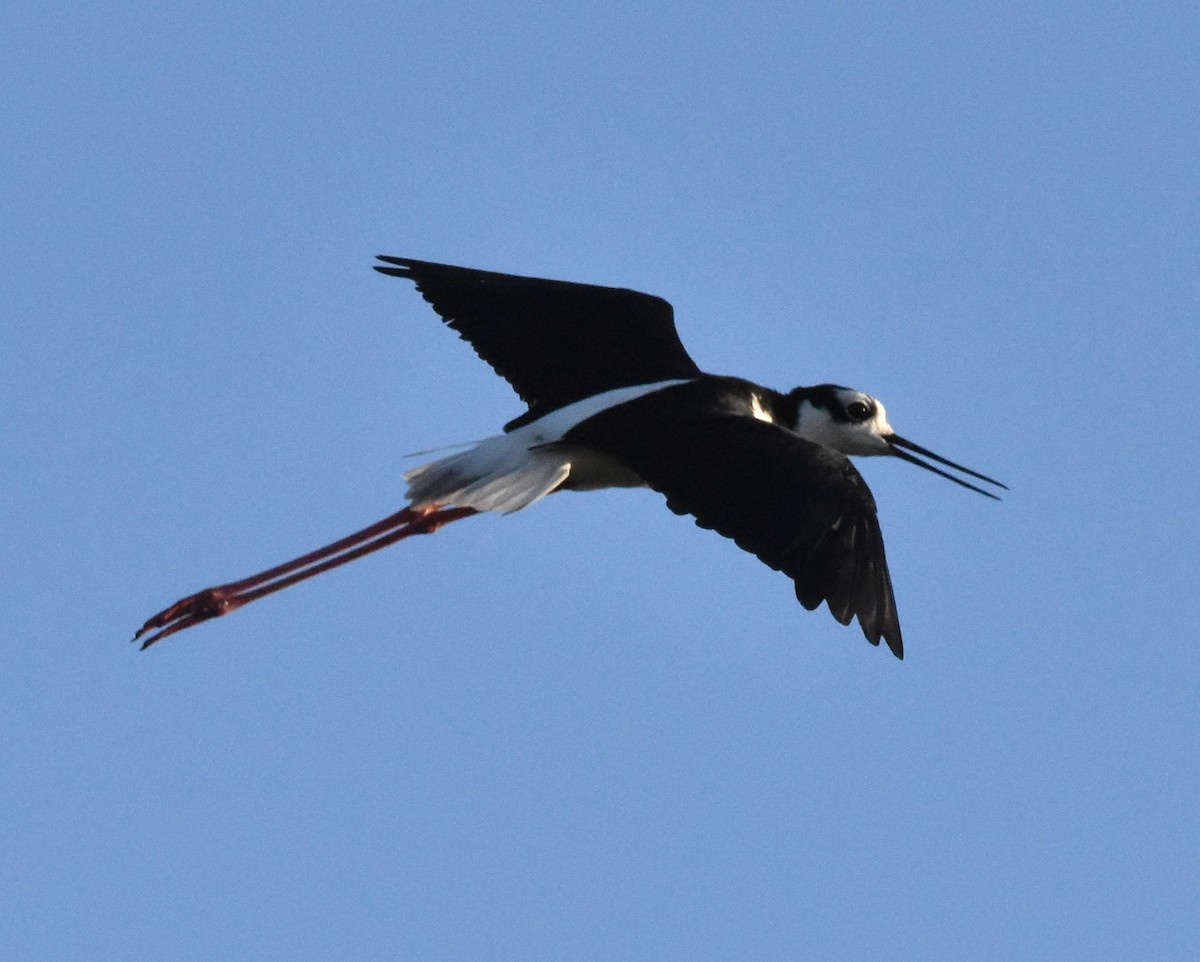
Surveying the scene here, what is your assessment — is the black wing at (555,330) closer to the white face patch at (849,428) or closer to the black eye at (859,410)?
the white face patch at (849,428)

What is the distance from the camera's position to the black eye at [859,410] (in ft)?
31.2

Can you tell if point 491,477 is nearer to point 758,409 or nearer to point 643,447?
point 643,447

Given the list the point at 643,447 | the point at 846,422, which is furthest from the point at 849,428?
the point at 643,447

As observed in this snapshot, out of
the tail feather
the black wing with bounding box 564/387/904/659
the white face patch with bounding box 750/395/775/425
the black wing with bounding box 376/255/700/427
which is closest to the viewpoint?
the black wing with bounding box 564/387/904/659

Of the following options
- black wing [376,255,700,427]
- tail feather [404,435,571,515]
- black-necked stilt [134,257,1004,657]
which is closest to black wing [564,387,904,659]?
black-necked stilt [134,257,1004,657]

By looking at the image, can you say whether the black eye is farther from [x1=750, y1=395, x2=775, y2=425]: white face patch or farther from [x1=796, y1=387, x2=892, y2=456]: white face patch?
[x1=750, y1=395, x2=775, y2=425]: white face patch

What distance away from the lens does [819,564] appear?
24.4ft

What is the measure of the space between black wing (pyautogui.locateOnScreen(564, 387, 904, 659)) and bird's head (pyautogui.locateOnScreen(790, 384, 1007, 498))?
1388mm

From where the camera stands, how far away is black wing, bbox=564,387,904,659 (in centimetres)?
742

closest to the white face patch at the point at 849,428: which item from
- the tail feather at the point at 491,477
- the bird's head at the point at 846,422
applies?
the bird's head at the point at 846,422

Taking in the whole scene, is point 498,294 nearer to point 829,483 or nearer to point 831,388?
point 831,388

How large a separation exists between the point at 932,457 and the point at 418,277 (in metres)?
2.38

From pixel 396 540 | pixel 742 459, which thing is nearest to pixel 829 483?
pixel 742 459

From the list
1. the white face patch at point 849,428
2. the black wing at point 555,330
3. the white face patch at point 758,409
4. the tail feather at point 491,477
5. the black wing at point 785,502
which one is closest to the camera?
the black wing at point 785,502
